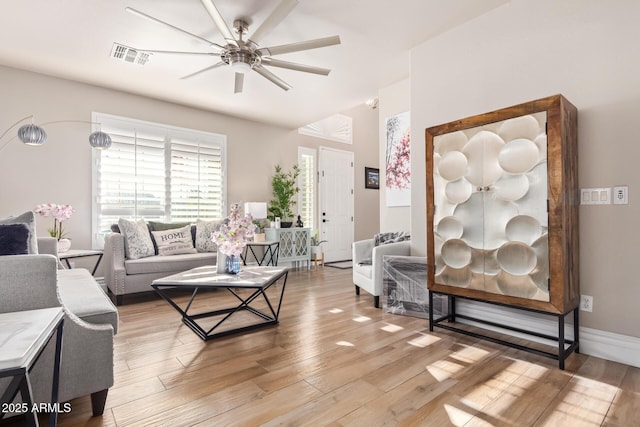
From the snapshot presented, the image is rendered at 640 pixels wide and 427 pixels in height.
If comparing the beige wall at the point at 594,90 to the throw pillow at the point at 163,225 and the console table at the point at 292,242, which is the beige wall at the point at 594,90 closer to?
the console table at the point at 292,242

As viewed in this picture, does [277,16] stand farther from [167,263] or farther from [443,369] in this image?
[167,263]

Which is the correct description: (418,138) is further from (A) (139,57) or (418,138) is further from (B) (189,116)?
(B) (189,116)

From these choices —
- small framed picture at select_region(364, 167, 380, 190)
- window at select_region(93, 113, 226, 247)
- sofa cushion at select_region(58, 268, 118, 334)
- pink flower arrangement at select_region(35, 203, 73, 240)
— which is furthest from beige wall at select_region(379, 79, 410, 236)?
pink flower arrangement at select_region(35, 203, 73, 240)

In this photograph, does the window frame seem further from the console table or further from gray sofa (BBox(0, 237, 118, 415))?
gray sofa (BBox(0, 237, 118, 415))

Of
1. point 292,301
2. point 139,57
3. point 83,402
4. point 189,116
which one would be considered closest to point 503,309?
point 292,301

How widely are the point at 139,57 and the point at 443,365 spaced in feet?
13.5

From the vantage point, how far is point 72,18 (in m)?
2.85

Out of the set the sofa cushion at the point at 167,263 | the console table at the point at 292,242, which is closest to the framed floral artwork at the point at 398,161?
the console table at the point at 292,242

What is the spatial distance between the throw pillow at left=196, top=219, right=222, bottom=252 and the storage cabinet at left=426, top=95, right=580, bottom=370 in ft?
10.6

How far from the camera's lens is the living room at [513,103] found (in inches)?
84.7

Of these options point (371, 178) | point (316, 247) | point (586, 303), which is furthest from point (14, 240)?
point (371, 178)

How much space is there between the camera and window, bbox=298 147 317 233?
21.5 ft

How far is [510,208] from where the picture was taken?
2271 mm

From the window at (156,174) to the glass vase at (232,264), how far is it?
8.47 ft
